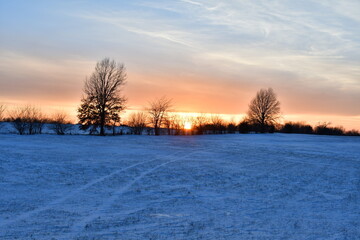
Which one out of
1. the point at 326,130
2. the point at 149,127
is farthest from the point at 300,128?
the point at 149,127

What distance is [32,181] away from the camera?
10664 millimetres

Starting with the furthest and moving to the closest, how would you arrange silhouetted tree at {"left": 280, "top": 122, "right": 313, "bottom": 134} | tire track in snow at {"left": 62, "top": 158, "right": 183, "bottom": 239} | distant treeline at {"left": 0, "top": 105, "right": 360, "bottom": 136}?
1. silhouetted tree at {"left": 280, "top": 122, "right": 313, "bottom": 134}
2. distant treeline at {"left": 0, "top": 105, "right": 360, "bottom": 136}
3. tire track in snow at {"left": 62, "top": 158, "right": 183, "bottom": 239}

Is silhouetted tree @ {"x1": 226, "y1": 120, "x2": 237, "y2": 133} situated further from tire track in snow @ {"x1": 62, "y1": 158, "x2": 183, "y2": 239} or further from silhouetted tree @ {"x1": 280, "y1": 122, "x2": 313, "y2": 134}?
tire track in snow @ {"x1": 62, "y1": 158, "x2": 183, "y2": 239}

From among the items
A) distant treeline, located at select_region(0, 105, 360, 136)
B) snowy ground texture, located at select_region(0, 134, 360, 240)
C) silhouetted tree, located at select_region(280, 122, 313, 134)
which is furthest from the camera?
silhouetted tree, located at select_region(280, 122, 313, 134)

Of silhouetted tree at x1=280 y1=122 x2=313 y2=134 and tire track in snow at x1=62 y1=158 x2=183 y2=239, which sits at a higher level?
silhouetted tree at x1=280 y1=122 x2=313 y2=134

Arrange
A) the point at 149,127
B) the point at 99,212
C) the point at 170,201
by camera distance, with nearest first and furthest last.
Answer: the point at 99,212, the point at 170,201, the point at 149,127

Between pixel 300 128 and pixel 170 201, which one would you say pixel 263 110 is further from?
pixel 170 201

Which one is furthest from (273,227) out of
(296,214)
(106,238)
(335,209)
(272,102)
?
(272,102)

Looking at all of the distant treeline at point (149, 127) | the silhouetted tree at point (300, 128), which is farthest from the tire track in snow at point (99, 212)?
the silhouetted tree at point (300, 128)

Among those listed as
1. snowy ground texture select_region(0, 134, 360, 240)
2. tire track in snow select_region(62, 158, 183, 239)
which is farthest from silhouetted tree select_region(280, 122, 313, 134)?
tire track in snow select_region(62, 158, 183, 239)

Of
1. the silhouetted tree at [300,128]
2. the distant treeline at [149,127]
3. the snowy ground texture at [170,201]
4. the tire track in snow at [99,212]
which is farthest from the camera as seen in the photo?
the silhouetted tree at [300,128]

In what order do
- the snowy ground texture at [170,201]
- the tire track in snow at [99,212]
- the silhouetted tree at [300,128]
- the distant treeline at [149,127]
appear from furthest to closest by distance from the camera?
the silhouetted tree at [300,128] < the distant treeline at [149,127] < the snowy ground texture at [170,201] < the tire track in snow at [99,212]

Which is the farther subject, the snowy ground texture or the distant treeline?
the distant treeline

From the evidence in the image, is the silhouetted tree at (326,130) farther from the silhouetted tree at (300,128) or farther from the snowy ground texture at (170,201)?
the snowy ground texture at (170,201)
